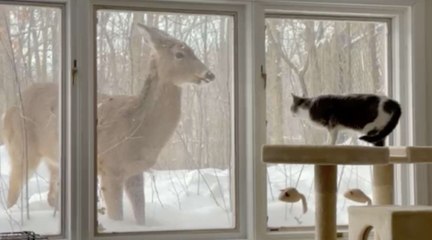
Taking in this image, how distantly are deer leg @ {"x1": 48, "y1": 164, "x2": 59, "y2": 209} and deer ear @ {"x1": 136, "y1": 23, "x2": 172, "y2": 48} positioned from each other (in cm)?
62

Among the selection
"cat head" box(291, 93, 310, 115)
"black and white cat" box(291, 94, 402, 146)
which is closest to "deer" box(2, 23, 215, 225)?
"cat head" box(291, 93, 310, 115)

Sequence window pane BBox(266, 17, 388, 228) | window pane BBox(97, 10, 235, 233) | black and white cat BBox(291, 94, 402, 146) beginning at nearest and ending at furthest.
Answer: black and white cat BBox(291, 94, 402, 146) → window pane BBox(97, 10, 235, 233) → window pane BBox(266, 17, 388, 228)

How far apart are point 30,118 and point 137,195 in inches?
19.8

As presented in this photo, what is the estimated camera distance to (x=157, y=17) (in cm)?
260

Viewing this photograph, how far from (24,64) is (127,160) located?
1.76ft

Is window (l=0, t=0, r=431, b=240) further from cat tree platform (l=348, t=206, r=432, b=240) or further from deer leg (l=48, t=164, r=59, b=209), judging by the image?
cat tree platform (l=348, t=206, r=432, b=240)

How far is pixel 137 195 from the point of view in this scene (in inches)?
99.9

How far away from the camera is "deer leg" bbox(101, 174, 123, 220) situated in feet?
8.24

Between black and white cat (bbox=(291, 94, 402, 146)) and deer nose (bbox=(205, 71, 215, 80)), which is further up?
deer nose (bbox=(205, 71, 215, 80))

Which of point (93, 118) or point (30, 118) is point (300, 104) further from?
point (30, 118)

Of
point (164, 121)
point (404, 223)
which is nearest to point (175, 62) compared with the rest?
point (164, 121)

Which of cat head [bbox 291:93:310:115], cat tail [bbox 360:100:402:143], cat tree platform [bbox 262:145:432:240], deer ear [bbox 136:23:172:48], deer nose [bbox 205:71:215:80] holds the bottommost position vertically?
cat tree platform [bbox 262:145:432:240]

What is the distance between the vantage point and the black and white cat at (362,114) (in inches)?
82.4

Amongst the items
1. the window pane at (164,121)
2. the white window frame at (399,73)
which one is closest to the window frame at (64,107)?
the window pane at (164,121)
